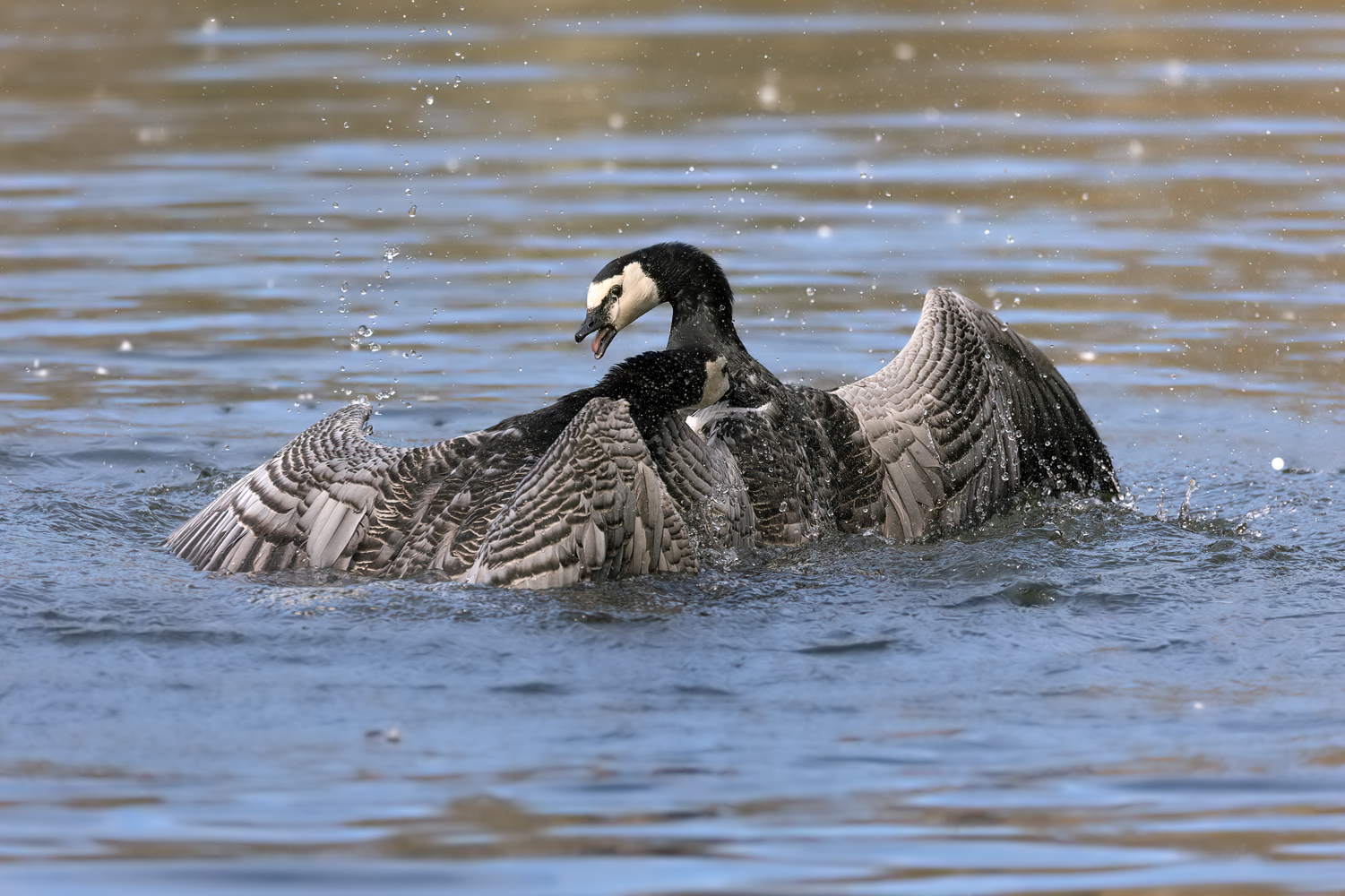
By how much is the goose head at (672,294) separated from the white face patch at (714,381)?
2.11ft

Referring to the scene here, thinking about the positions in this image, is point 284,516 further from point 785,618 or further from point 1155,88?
point 1155,88

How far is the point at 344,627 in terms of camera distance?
657cm

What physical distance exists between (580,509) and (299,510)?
Result: 64.9 inches

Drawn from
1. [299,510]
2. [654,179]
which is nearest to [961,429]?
[299,510]

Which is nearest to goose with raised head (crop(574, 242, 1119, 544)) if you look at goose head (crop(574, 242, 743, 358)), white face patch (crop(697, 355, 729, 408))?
goose head (crop(574, 242, 743, 358))

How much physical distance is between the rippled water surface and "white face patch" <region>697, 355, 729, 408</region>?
740 mm

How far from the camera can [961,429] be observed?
29.1 feet

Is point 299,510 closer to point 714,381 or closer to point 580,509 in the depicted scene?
point 580,509

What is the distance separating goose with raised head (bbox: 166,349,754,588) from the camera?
22.2 feet

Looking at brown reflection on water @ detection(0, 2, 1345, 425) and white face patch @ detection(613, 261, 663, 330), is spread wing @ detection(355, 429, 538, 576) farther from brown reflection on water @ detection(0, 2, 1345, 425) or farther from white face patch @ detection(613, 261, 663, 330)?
brown reflection on water @ detection(0, 2, 1345, 425)

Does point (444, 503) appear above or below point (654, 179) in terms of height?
below

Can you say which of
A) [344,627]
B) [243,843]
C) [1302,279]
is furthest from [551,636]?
[1302,279]

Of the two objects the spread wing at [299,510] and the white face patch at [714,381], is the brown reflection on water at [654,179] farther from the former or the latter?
the white face patch at [714,381]

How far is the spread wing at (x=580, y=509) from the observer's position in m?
6.72
